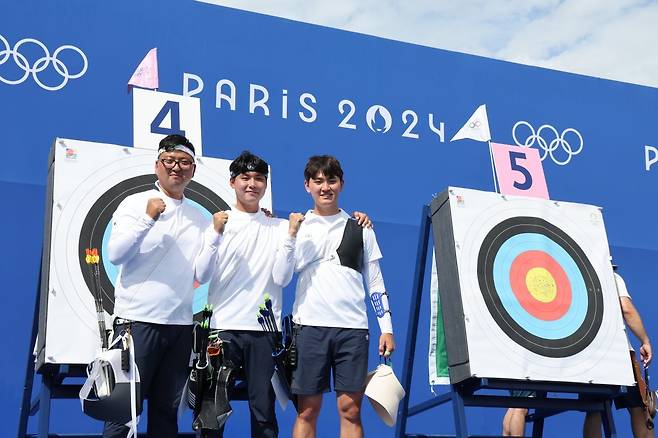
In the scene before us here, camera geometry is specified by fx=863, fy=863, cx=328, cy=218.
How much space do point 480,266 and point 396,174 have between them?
1.59 meters

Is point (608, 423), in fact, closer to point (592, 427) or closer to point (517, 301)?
point (592, 427)

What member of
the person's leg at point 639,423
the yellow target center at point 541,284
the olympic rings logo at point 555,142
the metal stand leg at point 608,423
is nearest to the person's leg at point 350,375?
the yellow target center at point 541,284

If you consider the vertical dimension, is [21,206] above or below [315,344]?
above

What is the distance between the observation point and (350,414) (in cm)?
288

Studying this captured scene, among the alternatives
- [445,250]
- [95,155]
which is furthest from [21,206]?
[445,250]

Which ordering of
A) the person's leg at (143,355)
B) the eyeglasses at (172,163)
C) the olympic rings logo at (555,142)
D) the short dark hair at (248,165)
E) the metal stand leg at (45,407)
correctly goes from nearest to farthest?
1. the person's leg at (143,355)
2. the metal stand leg at (45,407)
3. the eyeglasses at (172,163)
4. the short dark hair at (248,165)
5. the olympic rings logo at (555,142)

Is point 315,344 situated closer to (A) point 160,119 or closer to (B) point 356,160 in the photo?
(A) point 160,119

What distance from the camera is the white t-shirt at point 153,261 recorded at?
2.68 metres

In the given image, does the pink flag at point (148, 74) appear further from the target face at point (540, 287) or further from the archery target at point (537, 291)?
the target face at point (540, 287)

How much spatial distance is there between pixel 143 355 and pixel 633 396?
197 centimetres

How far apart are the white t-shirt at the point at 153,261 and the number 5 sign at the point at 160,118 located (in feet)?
2.02

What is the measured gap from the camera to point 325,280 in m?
3.00

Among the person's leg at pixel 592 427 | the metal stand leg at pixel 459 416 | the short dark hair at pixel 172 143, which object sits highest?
the short dark hair at pixel 172 143

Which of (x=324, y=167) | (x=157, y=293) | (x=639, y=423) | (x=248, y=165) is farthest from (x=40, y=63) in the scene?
(x=639, y=423)
